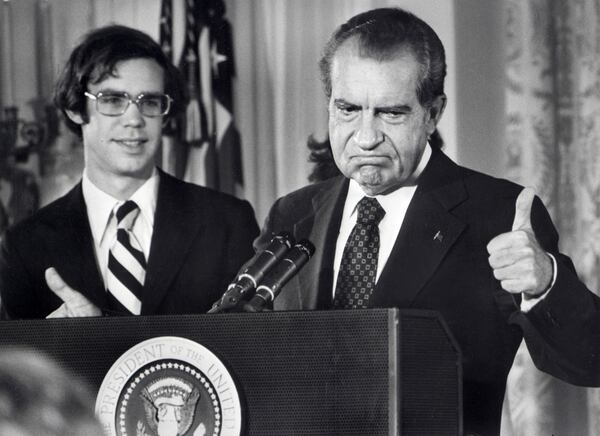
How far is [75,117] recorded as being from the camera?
3.14 meters

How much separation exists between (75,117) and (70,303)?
592mm

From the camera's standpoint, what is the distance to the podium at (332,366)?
75.2 inches

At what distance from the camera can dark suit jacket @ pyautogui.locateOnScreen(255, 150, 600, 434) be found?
2.63 meters

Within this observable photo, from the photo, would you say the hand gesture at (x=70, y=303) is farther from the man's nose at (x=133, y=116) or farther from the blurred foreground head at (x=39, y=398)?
the blurred foreground head at (x=39, y=398)

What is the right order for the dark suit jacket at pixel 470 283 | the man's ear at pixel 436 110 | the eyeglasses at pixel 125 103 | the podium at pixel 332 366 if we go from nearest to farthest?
1. the podium at pixel 332 366
2. the dark suit jacket at pixel 470 283
3. the man's ear at pixel 436 110
4. the eyeglasses at pixel 125 103

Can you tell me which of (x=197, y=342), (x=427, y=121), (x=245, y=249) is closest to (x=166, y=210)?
(x=245, y=249)

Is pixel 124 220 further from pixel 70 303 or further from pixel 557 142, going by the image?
pixel 557 142

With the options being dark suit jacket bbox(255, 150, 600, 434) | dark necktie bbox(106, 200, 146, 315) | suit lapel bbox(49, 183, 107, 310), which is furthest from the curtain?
suit lapel bbox(49, 183, 107, 310)

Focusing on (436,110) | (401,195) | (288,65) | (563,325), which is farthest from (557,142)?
(288,65)

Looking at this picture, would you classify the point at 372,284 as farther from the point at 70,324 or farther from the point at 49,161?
the point at 49,161

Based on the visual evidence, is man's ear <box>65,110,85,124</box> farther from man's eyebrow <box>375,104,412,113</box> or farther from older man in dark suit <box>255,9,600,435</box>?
man's eyebrow <box>375,104,412,113</box>

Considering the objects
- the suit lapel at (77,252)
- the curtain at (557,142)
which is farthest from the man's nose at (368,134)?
the suit lapel at (77,252)

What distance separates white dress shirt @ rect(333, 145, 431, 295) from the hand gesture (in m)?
0.70

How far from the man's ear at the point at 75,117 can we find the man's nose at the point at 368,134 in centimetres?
94
